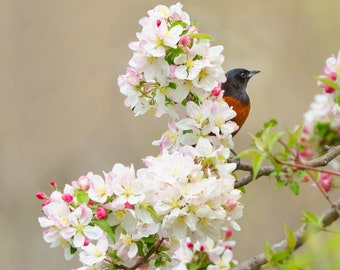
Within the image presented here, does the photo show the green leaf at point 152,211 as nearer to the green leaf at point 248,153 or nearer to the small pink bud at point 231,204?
the small pink bud at point 231,204

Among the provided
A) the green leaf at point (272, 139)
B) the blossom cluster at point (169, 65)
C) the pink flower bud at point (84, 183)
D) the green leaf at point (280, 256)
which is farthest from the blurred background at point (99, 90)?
the green leaf at point (272, 139)

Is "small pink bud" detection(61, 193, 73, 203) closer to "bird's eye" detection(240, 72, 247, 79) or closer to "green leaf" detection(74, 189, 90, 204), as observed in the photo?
"green leaf" detection(74, 189, 90, 204)

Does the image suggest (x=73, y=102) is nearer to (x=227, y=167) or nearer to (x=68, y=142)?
(x=68, y=142)

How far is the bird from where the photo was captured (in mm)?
2510

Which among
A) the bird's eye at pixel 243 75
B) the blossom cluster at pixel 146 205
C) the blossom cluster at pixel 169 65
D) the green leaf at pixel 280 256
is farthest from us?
the bird's eye at pixel 243 75

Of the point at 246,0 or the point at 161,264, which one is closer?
the point at 161,264

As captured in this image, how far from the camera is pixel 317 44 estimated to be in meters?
5.01

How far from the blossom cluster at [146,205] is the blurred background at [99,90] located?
330cm

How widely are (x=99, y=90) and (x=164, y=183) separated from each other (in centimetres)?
362

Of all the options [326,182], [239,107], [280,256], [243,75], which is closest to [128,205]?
[280,256]

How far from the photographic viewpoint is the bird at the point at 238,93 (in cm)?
251

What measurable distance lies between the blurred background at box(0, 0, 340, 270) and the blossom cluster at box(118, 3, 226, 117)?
10.2ft

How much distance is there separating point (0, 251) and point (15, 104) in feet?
3.00

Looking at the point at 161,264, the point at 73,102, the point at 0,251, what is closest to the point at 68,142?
the point at 73,102
